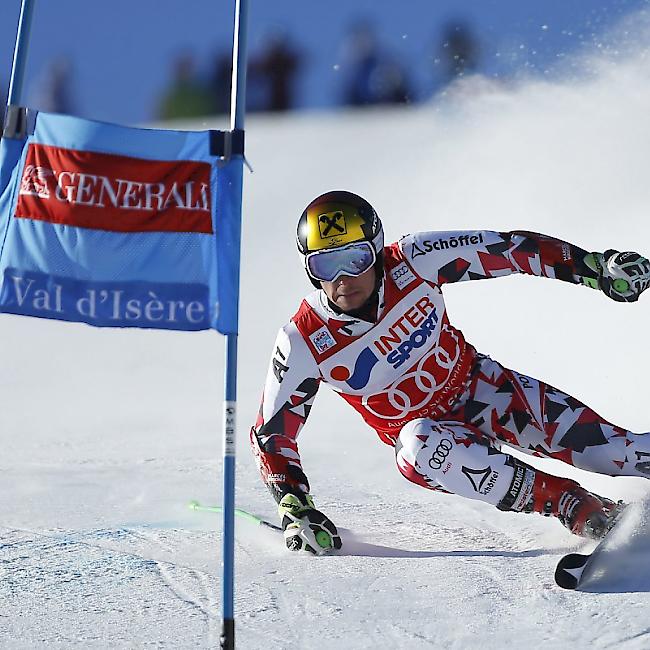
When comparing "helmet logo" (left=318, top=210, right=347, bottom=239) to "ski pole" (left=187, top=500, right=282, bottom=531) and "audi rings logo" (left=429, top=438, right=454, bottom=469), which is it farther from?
"ski pole" (left=187, top=500, right=282, bottom=531)

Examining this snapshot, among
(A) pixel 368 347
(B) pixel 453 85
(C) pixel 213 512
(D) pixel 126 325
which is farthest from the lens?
(B) pixel 453 85

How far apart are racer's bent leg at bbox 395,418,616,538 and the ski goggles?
571 millimetres

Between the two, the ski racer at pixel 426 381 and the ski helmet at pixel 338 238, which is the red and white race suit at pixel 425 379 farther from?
the ski helmet at pixel 338 238

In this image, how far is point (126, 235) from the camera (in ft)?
10.2

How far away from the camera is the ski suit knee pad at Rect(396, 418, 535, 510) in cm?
384

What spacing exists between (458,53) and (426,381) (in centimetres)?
672

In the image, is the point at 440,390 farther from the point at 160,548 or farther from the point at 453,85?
the point at 453,85

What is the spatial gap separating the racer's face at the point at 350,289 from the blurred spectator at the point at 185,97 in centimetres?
1176

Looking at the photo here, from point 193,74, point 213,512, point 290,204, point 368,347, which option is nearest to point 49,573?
point 213,512

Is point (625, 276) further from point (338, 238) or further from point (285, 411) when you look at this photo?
point (285, 411)

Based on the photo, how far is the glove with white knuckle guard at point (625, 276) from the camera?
12.8 feet

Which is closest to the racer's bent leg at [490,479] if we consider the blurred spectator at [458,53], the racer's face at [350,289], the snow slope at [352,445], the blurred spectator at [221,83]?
the snow slope at [352,445]

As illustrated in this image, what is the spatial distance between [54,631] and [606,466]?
6.45 feet

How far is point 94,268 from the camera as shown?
10.1 feet
